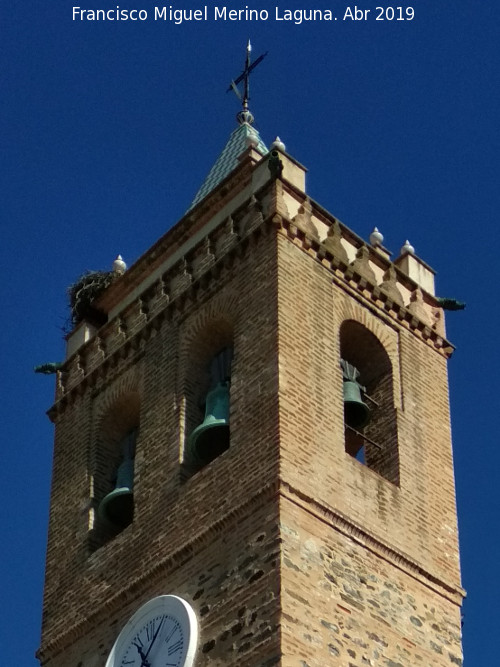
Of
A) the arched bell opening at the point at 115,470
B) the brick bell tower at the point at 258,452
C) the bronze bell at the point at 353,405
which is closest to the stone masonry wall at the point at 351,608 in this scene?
the brick bell tower at the point at 258,452

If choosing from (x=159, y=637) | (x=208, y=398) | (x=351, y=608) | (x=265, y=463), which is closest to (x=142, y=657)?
(x=159, y=637)

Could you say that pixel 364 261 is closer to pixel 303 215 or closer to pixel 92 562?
pixel 303 215

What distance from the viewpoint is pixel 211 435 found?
891 inches

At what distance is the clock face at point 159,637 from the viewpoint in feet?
67.3

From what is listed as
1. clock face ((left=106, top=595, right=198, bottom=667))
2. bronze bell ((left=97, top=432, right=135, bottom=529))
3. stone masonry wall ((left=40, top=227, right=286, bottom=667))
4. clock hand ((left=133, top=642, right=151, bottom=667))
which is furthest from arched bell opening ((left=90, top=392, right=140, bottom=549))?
clock hand ((left=133, top=642, right=151, bottom=667))

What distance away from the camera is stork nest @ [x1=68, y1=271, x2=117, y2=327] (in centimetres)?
2680

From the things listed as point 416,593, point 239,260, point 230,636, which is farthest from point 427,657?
point 239,260

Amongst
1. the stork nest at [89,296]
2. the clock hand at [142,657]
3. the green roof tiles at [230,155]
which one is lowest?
the clock hand at [142,657]

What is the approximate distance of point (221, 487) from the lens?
2150 cm

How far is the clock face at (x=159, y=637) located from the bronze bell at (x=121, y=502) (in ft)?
7.57

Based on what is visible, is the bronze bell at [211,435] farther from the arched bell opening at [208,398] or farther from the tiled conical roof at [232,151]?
the tiled conical roof at [232,151]

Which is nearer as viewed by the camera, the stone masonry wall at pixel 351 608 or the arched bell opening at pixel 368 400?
the stone masonry wall at pixel 351 608

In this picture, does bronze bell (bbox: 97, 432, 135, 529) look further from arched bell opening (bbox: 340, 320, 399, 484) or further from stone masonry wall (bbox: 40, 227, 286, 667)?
arched bell opening (bbox: 340, 320, 399, 484)

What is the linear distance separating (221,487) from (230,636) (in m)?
2.10
